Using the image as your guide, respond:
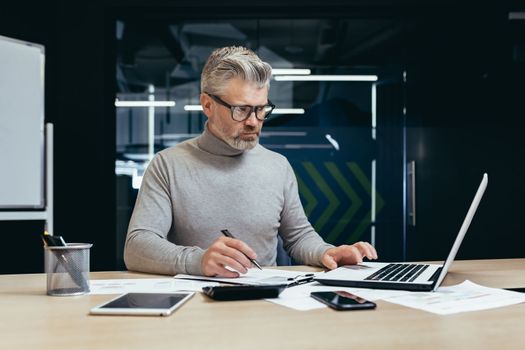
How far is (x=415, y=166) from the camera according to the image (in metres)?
4.58

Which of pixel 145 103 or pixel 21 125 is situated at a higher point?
pixel 145 103

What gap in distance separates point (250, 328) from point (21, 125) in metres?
2.90

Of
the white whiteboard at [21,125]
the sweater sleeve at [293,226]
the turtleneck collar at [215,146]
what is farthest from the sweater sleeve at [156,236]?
the white whiteboard at [21,125]

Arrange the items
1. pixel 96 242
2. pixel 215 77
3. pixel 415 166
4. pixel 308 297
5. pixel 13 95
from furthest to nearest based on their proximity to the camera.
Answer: pixel 415 166 → pixel 96 242 → pixel 13 95 → pixel 215 77 → pixel 308 297

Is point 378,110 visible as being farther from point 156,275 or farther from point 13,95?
point 156,275

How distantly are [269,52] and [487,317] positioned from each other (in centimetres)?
378

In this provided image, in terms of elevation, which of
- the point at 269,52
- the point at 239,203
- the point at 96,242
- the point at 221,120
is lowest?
the point at 96,242

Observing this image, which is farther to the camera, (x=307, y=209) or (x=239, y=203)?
(x=307, y=209)

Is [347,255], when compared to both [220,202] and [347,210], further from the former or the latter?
→ [347,210]

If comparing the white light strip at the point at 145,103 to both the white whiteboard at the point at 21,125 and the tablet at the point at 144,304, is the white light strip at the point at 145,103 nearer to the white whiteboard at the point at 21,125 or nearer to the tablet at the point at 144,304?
the white whiteboard at the point at 21,125

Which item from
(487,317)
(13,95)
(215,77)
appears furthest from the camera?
(13,95)

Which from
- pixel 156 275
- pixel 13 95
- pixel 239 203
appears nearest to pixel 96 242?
pixel 13 95

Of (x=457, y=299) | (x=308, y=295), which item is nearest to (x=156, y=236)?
(x=308, y=295)

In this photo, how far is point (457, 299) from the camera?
4.09ft
